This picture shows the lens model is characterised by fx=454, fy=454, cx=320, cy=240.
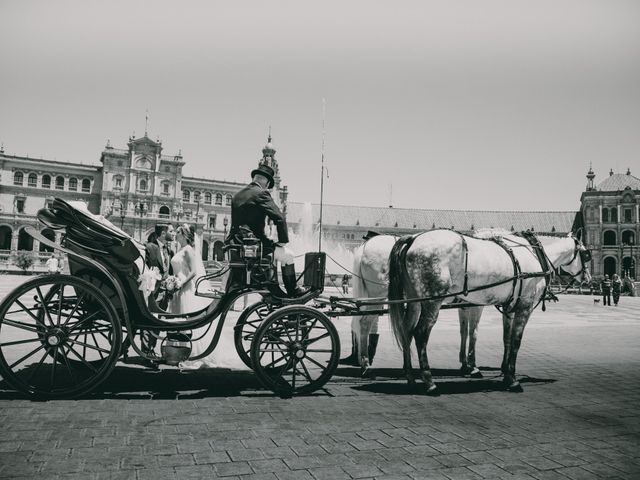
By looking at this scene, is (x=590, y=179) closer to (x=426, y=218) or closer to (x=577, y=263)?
(x=426, y=218)

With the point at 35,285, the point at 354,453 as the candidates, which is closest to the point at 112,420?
the point at 35,285

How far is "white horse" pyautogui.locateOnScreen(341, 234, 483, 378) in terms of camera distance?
6270mm

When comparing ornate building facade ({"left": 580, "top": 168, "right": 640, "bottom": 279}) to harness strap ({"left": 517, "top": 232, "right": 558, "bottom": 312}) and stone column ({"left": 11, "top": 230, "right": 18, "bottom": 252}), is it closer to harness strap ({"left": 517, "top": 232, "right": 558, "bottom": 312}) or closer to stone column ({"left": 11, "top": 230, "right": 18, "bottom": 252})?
harness strap ({"left": 517, "top": 232, "right": 558, "bottom": 312})

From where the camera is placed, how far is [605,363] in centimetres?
707

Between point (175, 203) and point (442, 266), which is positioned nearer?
point (442, 266)

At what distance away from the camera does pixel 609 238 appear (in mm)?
74438

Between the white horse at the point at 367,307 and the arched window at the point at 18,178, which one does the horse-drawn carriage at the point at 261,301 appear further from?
the arched window at the point at 18,178

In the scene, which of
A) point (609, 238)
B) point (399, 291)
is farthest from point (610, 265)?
point (399, 291)

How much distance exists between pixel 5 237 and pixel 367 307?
241ft

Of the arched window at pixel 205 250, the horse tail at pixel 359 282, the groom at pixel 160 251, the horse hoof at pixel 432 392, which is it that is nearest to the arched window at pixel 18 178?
the arched window at pixel 205 250

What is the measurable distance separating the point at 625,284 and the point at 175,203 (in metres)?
61.5

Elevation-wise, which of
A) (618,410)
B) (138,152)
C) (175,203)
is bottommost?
(618,410)

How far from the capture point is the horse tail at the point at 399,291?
5309 millimetres

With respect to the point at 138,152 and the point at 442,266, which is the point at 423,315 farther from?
the point at 138,152
